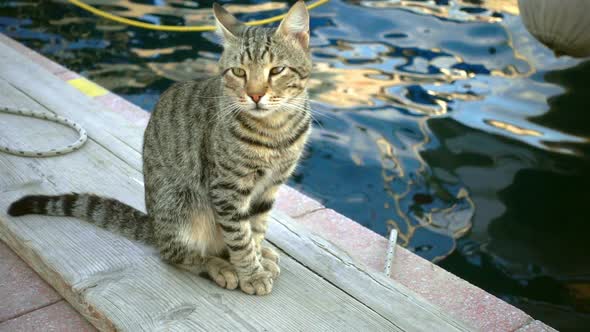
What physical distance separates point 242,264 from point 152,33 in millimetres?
5606

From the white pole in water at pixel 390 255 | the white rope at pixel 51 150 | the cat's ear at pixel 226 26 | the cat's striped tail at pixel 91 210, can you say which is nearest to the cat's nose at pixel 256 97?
the cat's ear at pixel 226 26

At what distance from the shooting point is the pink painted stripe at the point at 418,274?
9.21 ft

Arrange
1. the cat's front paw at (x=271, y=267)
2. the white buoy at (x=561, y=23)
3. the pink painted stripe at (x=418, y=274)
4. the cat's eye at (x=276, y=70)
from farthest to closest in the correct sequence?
the white buoy at (x=561, y=23)
the pink painted stripe at (x=418, y=274)
the cat's front paw at (x=271, y=267)
the cat's eye at (x=276, y=70)

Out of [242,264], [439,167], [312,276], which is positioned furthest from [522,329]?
[439,167]

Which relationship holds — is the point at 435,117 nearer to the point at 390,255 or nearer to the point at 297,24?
the point at 390,255

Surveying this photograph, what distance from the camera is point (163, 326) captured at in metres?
2.25

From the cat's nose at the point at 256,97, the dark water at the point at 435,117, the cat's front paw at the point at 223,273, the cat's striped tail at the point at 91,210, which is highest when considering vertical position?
the cat's nose at the point at 256,97

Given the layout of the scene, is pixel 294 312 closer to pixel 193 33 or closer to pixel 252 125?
pixel 252 125

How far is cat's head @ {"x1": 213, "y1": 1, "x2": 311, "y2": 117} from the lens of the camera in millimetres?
2393

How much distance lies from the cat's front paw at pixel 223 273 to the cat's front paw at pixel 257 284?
1.7 inches

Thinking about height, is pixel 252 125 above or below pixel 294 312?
above

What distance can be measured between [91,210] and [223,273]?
706 millimetres

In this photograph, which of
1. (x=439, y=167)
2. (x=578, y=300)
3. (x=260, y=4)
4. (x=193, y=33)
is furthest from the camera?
(x=260, y=4)

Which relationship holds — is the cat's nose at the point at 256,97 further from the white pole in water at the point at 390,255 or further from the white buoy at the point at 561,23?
the white buoy at the point at 561,23
